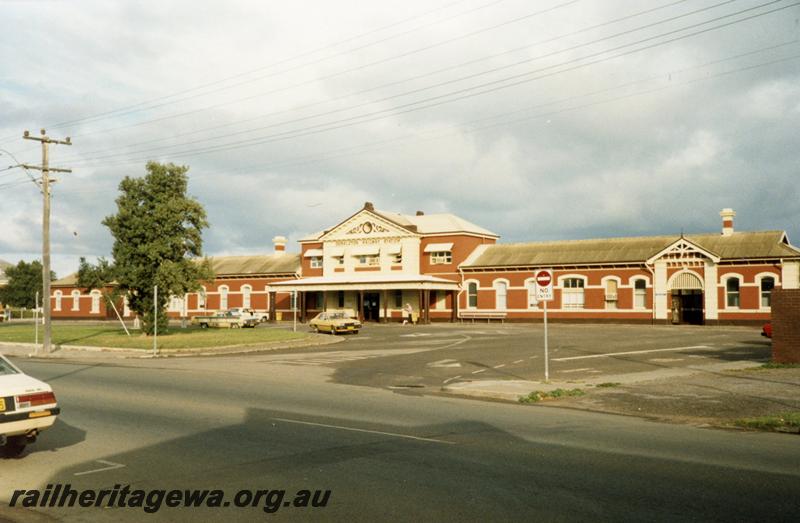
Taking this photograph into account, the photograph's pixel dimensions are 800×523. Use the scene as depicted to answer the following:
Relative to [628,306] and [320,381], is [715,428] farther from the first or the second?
[628,306]

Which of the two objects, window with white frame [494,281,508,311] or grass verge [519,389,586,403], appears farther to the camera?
window with white frame [494,281,508,311]

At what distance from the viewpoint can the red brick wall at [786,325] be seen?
21.5 meters

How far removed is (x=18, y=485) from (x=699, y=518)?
725cm

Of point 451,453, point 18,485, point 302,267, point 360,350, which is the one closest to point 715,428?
point 451,453

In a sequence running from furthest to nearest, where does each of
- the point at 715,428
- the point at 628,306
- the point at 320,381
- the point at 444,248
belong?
the point at 444,248
the point at 628,306
the point at 320,381
the point at 715,428

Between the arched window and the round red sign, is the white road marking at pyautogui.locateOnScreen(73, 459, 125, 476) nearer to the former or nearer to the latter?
the round red sign

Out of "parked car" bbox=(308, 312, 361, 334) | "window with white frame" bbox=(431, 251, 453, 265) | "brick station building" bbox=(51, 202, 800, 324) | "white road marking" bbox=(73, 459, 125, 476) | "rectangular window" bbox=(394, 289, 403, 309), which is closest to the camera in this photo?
"white road marking" bbox=(73, 459, 125, 476)

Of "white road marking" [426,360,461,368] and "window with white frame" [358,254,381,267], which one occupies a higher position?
"window with white frame" [358,254,381,267]

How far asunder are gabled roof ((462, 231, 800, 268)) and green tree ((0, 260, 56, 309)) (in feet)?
232

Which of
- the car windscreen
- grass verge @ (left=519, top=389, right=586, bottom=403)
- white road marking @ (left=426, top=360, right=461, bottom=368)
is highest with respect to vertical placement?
the car windscreen

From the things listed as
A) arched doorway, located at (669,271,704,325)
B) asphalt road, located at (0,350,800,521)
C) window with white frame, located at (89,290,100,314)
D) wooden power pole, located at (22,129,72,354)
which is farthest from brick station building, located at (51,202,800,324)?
asphalt road, located at (0,350,800,521)

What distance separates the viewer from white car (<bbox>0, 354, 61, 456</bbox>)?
29.3ft

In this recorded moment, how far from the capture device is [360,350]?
32.2 meters

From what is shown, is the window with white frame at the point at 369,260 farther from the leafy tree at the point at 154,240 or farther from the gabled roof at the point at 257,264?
the leafy tree at the point at 154,240
